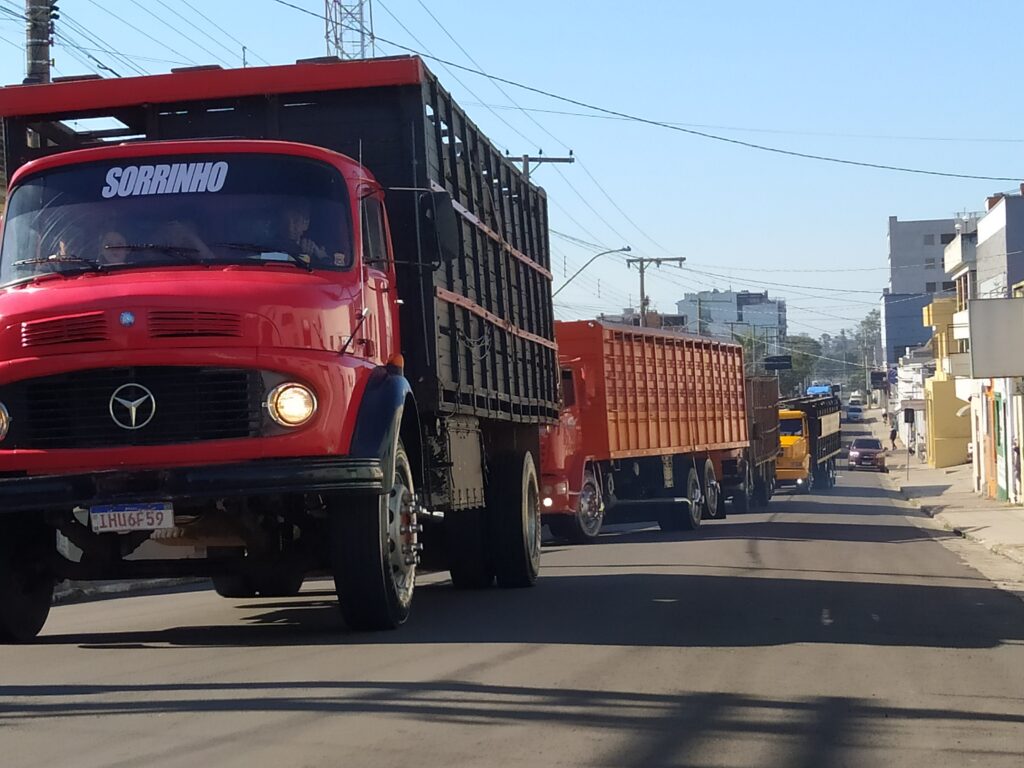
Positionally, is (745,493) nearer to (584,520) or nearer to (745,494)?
(745,494)

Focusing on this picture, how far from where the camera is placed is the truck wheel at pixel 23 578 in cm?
937

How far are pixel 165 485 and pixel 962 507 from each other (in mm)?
33267

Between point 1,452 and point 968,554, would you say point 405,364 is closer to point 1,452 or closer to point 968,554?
point 1,452

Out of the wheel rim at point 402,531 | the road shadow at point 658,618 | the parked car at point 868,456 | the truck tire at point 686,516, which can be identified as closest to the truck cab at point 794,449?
the truck tire at point 686,516

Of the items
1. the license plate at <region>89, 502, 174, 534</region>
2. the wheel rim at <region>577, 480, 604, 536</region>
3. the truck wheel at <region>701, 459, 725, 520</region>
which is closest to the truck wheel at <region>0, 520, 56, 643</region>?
the license plate at <region>89, 502, 174, 534</region>

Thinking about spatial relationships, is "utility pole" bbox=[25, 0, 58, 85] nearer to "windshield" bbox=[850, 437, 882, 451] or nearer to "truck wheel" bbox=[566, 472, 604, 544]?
"truck wheel" bbox=[566, 472, 604, 544]

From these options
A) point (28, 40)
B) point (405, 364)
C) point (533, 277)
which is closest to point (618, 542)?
point (533, 277)

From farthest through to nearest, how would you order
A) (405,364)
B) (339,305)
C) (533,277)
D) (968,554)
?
(968,554)
(533,277)
(405,364)
(339,305)

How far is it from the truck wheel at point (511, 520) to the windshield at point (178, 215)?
14.7 feet

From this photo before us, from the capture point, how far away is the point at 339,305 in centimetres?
905

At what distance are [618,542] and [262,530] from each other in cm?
1494

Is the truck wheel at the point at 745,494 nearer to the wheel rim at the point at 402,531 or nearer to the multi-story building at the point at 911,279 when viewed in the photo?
the wheel rim at the point at 402,531

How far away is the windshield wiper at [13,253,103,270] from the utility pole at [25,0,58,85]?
9.44 m

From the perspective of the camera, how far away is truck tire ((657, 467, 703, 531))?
1102 inches
